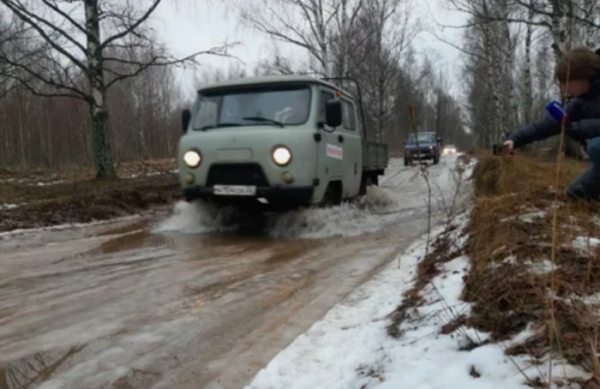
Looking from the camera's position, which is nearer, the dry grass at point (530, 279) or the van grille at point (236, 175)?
the dry grass at point (530, 279)

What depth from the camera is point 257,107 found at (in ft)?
22.5

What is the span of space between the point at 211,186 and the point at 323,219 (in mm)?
1488

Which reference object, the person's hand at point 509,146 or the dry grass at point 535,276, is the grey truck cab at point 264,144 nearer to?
the dry grass at point 535,276

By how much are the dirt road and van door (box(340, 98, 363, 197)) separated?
0.79 meters

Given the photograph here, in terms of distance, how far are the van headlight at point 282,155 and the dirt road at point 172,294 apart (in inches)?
32.2

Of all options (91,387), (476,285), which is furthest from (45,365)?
(476,285)

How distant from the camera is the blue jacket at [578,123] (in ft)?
13.1

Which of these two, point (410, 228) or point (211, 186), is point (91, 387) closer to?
point (211, 186)

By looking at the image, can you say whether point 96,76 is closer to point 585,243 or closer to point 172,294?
point 172,294

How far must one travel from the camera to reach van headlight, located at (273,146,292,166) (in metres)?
6.34

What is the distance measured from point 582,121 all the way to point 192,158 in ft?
14.5

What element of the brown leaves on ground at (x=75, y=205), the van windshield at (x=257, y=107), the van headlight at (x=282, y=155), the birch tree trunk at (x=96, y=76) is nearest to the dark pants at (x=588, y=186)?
the van headlight at (x=282, y=155)

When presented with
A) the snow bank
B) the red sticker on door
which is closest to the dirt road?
the snow bank

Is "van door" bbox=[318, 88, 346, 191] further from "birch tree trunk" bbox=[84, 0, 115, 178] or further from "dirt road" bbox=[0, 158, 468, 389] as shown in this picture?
"birch tree trunk" bbox=[84, 0, 115, 178]
